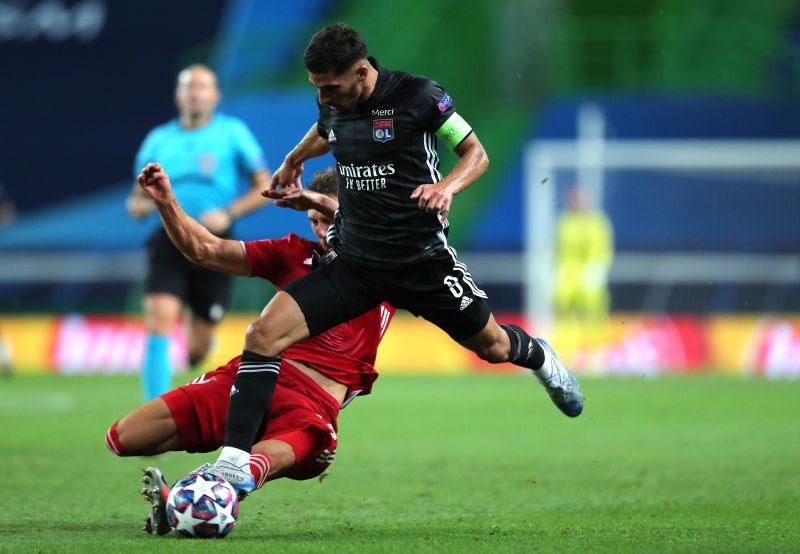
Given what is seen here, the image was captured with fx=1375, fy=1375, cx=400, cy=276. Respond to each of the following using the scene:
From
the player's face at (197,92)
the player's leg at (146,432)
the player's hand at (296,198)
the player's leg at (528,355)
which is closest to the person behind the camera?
the player's leg at (146,432)

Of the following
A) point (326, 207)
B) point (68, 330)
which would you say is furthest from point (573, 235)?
point (326, 207)

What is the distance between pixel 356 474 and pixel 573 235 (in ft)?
37.2

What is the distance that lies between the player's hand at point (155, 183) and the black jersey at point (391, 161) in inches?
29.4

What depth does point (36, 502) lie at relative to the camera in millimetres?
6680

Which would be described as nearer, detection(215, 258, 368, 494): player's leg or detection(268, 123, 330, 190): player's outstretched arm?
detection(215, 258, 368, 494): player's leg

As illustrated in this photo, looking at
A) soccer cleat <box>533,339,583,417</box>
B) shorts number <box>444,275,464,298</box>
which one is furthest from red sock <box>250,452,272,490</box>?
soccer cleat <box>533,339,583,417</box>

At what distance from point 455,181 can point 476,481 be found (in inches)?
99.8

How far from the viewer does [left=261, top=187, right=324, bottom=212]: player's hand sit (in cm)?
625

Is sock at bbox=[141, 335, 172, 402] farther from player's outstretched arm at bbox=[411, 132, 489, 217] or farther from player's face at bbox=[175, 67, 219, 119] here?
player's outstretched arm at bbox=[411, 132, 489, 217]

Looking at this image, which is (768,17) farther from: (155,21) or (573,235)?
(155,21)

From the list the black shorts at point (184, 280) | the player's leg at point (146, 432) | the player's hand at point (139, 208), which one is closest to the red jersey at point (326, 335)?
the player's leg at point (146, 432)

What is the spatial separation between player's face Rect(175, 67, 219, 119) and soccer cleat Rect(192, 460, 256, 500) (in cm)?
470

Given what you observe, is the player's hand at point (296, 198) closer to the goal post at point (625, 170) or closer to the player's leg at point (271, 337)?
the player's leg at point (271, 337)

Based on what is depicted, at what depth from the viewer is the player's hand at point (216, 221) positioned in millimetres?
9148
